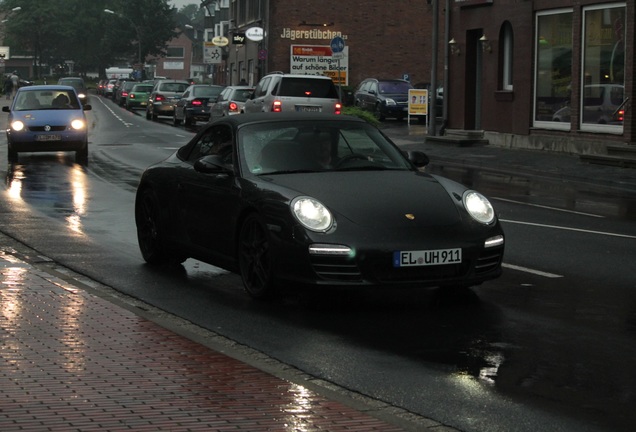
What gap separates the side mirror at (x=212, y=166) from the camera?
968 cm

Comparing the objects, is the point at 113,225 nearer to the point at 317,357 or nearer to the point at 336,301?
the point at 336,301

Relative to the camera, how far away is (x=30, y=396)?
5.86 m

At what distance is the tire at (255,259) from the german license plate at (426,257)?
99cm

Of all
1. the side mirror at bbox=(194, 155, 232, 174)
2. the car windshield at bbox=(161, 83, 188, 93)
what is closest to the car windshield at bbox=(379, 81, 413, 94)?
the car windshield at bbox=(161, 83, 188, 93)

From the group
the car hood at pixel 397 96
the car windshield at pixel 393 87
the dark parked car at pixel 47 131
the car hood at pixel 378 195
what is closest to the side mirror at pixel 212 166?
the car hood at pixel 378 195

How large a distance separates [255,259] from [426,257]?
1386 millimetres

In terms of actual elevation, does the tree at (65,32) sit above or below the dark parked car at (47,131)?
above

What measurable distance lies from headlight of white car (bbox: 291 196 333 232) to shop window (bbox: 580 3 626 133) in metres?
18.9

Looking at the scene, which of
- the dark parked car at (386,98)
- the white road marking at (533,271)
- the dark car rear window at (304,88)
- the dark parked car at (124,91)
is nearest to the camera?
the white road marking at (533,271)

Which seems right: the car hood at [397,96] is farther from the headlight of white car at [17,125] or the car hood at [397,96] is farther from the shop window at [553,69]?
the headlight of white car at [17,125]

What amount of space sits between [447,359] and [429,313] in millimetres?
1570

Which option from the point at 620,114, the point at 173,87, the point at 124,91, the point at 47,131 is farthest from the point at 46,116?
the point at 124,91

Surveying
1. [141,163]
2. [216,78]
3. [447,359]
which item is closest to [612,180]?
[141,163]

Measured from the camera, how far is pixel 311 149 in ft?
32.2
